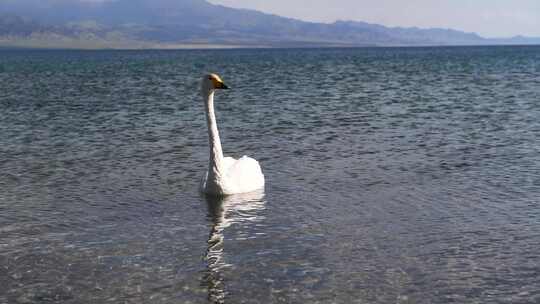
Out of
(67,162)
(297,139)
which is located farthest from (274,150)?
(67,162)

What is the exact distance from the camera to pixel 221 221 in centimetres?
1544

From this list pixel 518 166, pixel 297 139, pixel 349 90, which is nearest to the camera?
pixel 518 166

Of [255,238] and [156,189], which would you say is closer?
[255,238]

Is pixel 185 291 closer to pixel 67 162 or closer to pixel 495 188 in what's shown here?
pixel 495 188

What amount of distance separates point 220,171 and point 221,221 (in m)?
2.59

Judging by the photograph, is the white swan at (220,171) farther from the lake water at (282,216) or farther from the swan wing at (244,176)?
the lake water at (282,216)

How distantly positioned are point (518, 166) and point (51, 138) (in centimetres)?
1867

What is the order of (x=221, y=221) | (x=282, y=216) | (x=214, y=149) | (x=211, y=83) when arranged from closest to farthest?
(x=221, y=221), (x=282, y=216), (x=214, y=149), (x=211, y=83)

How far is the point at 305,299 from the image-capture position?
34.9 ft

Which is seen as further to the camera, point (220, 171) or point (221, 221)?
point (220, 171)

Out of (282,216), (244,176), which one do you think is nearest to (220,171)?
(244,176)

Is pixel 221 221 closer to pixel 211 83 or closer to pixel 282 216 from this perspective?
pixel 282 216

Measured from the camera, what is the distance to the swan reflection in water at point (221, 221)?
11.4 metres

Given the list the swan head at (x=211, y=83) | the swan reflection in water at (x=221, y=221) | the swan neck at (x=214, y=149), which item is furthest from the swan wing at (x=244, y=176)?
the swan head at (x=211, y=83)
